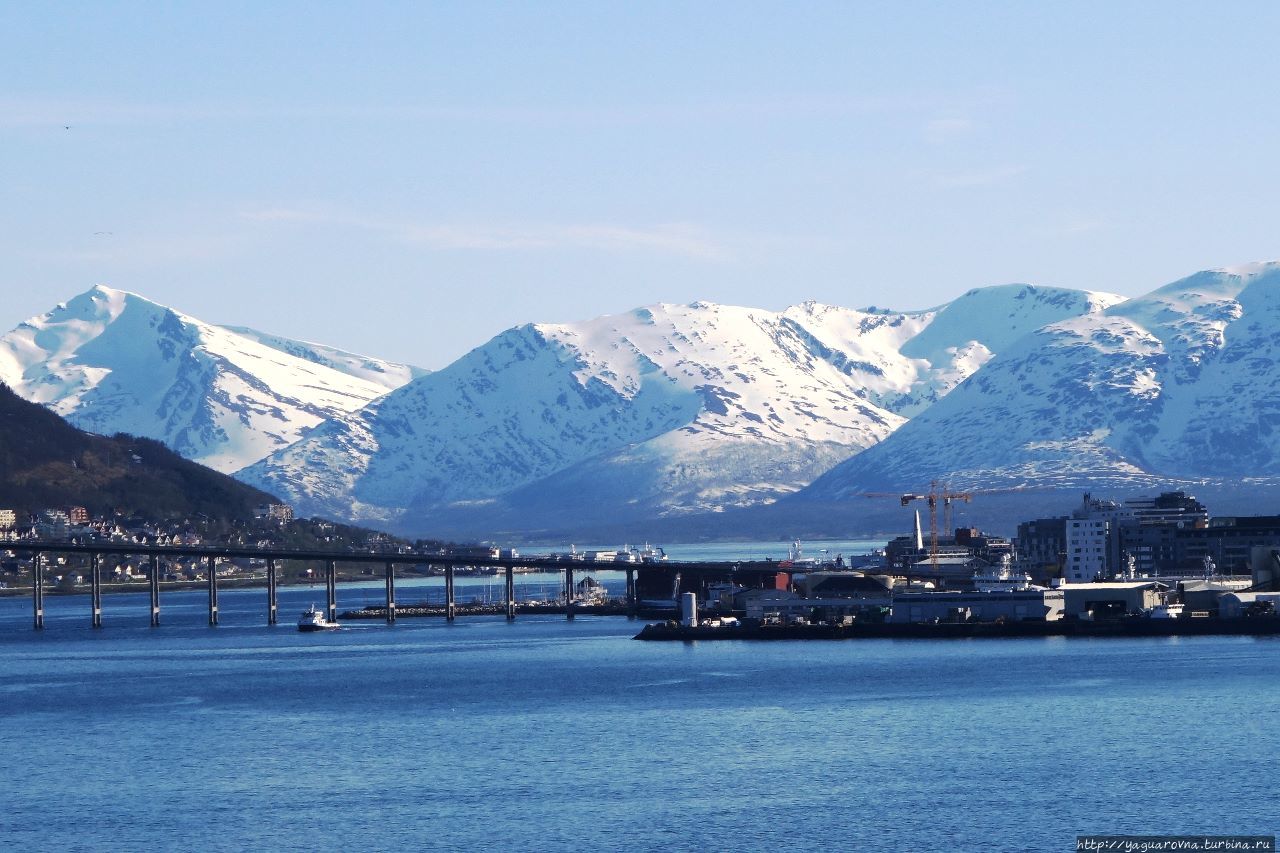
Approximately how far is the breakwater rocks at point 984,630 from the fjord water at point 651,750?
1229 cm

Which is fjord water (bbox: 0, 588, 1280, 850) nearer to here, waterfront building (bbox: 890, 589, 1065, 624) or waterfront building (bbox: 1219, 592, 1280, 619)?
waterfront building (bbox: 1219, 592, 1280, 619)

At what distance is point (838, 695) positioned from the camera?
11431 cm

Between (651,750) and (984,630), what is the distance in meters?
73.2

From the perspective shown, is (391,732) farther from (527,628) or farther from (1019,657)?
(527,628)

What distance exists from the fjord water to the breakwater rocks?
12.3 meters

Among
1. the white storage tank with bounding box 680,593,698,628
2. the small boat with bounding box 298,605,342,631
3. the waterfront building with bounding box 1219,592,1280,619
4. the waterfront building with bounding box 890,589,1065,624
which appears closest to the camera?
the waterfront building with bounding box 1219,592,1280,619

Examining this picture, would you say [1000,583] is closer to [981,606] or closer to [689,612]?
[981,606]

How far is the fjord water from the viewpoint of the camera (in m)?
75.1

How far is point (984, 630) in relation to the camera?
163250 millimetres

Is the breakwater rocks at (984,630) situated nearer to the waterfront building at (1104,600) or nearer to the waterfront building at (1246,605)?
the waterfront building at (1246,605)

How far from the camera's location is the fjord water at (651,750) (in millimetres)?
75062

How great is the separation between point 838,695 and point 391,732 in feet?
72.1

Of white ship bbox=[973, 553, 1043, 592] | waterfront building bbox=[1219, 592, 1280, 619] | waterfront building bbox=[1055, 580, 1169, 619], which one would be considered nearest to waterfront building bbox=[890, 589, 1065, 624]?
waterfront building bbox=[1055, 580, 1169, 619]

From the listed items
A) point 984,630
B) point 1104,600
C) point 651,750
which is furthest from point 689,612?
point 651,750
